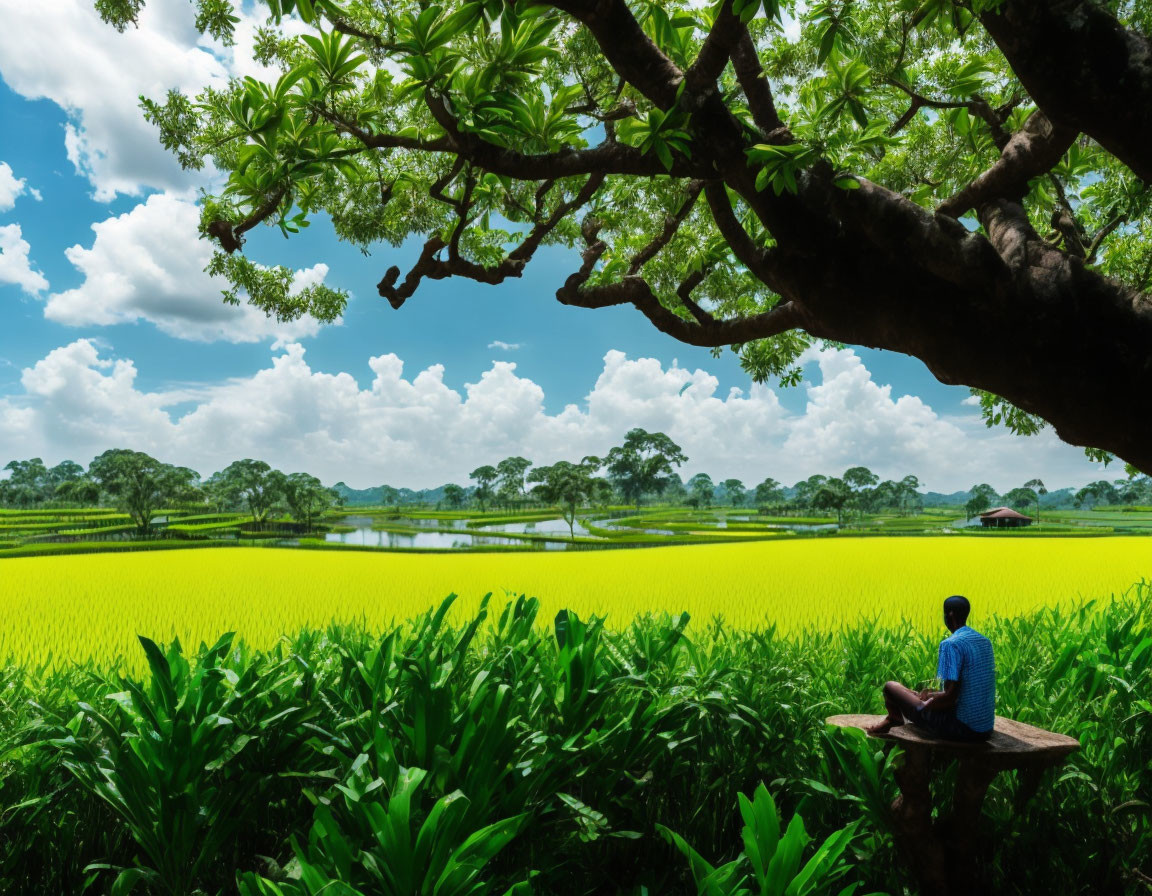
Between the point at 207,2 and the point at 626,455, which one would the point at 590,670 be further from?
the point at 626,455

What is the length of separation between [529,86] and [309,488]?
166ft

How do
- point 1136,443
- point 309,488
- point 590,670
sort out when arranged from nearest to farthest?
point 1136,443, point 590,670, point 309,488

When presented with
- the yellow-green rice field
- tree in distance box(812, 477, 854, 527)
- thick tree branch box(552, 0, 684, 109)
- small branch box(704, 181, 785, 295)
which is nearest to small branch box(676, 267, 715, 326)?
small branch box(704, 181, 785, 295)

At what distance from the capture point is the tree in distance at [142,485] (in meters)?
36.5

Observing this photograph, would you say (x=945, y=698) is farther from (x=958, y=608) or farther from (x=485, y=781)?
(x=485, y=781)

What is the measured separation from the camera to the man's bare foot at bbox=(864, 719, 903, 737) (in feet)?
8.11

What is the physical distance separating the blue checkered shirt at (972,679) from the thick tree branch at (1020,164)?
2.39 m

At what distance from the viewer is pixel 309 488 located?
49.1 meters

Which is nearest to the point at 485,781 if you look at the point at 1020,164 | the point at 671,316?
the point at 671,316

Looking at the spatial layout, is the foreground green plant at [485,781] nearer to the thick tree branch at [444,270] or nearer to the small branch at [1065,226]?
the thick tree branch at [444,270]

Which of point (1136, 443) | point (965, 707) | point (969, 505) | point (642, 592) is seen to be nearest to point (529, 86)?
point (1136, 443)

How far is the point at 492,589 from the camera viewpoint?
1131 centimetres

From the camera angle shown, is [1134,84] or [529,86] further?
[529,86]

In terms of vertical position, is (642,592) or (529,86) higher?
Result: (529,86)
